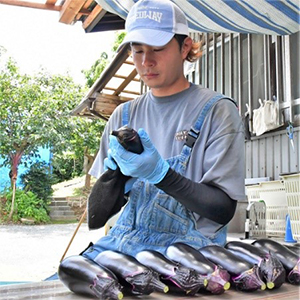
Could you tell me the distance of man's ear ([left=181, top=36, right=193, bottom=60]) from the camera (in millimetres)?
2018

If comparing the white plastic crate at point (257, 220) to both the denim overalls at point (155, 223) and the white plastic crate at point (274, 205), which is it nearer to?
the white plastic crate at point (274, 205)

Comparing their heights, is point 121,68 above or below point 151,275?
above

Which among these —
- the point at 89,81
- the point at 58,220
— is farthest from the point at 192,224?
the point at 89,81

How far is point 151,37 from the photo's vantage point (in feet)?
5.90

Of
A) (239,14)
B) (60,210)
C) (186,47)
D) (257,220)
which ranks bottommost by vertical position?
(60,210)

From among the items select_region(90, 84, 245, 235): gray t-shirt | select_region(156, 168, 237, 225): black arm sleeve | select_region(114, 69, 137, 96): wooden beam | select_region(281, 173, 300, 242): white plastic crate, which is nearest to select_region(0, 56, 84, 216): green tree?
select_region(114, 69, 137, 96): wooden beam

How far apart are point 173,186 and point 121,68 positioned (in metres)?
8.39

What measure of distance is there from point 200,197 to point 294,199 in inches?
134

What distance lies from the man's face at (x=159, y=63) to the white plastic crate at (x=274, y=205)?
3.52 metres

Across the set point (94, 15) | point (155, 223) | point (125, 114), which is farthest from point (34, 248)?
point (155, 223)

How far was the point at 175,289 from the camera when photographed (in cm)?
133

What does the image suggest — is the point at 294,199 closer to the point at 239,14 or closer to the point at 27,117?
the point at 239,14

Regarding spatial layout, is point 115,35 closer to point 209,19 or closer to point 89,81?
point 89,81

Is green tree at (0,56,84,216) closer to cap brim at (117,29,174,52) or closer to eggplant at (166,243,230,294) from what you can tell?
cap brim at (117,29,174,52)
